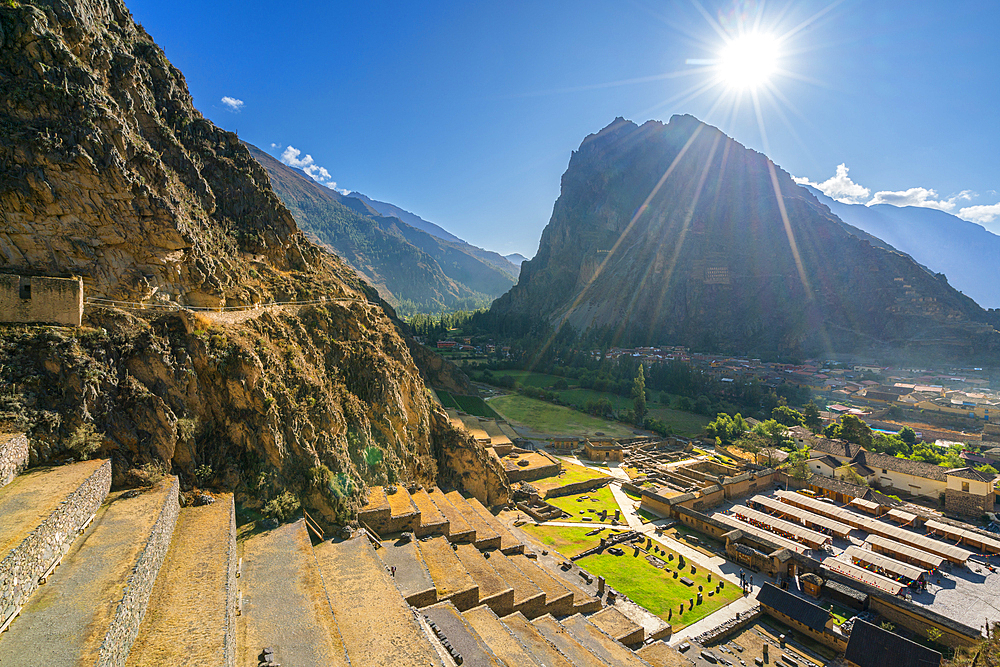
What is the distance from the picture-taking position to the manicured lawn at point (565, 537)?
3186 cm

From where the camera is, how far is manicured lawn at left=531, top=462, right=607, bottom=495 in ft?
139

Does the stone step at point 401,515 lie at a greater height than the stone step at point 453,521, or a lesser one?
greater

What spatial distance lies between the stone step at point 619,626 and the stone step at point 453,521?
7356 millimetres

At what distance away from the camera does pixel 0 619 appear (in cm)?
942

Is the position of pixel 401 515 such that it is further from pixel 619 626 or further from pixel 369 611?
pixel 619 626

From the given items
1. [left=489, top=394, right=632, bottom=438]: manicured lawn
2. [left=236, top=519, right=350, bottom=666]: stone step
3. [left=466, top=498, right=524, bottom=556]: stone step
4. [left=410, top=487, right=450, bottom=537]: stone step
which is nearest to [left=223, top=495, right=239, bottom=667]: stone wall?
[left=236, top=519, right=350, bottom=666]: stone step

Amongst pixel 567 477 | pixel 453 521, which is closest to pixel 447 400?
pixel 567 477

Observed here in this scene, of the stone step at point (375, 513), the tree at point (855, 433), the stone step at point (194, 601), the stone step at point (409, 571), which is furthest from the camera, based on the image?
the tree at point (855, 433)

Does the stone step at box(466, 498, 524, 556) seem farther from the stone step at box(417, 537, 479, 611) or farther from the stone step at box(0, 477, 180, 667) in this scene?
the stone step at box(0, 477, 180, 667)

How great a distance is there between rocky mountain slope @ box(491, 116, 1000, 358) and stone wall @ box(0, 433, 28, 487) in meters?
148

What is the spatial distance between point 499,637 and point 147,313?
1904 cm

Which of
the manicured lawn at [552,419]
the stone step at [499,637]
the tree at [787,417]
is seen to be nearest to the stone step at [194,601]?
the stone step at [499,637]

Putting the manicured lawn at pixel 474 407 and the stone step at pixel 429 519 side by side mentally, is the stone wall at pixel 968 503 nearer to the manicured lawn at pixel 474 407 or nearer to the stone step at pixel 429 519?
the stone step at pixel 429 519

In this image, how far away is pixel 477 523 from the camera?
27.3m
